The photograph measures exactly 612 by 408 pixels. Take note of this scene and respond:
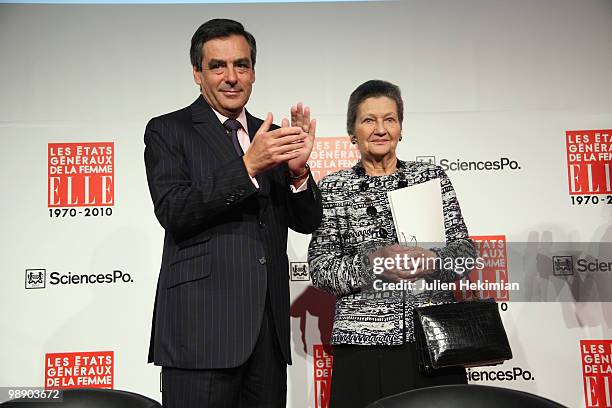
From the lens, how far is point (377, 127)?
2.19 m

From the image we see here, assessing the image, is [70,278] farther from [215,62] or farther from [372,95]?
[372,95]

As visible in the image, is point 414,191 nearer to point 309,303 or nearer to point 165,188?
point 165,188

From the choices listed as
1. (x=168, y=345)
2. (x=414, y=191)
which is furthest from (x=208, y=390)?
(x=414, y=191)

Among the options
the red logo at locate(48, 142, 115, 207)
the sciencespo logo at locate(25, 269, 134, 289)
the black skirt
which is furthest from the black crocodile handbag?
the red logo at locate(48, 142, 115, 207)

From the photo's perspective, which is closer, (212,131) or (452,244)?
(212,131)

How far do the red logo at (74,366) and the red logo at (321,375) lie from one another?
101cm

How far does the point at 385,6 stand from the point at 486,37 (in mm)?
555

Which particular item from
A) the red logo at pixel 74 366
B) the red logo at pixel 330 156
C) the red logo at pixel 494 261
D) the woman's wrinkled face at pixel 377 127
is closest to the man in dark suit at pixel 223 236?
A: the woman's wrinkled face at pixel 377 127

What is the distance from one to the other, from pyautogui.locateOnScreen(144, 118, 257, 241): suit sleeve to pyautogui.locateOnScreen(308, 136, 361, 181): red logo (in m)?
1.30

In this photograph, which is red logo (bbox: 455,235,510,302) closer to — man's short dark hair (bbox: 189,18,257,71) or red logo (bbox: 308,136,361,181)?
red logo (bbox: 308,136,361,181)

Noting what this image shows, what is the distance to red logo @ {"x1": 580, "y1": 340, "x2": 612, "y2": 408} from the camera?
2.97 metres

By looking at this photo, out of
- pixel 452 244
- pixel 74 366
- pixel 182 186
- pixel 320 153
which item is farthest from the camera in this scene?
pixel 320 153

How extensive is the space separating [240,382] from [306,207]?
0.55 meters

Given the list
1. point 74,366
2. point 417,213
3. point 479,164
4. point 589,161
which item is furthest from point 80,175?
point 589,161
